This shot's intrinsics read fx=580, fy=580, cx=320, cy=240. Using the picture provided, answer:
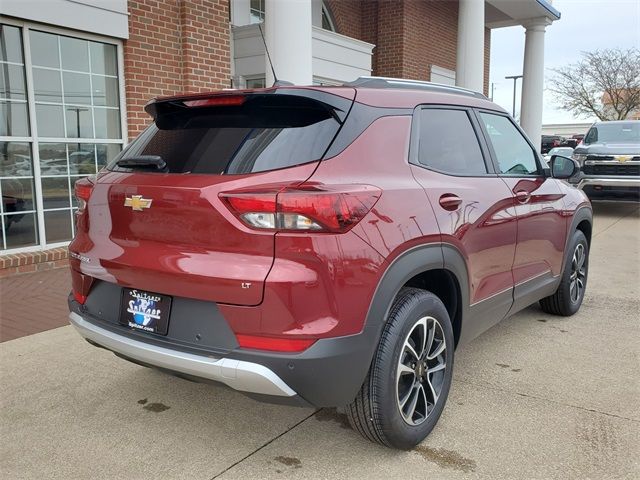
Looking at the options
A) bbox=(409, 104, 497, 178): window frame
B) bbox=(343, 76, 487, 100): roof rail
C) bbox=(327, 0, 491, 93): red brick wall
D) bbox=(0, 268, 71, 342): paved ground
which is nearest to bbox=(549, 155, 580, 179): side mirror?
bbox=(409, 104, 497, 178): window frame

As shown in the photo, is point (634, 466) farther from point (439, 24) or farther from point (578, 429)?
point (439, 24)

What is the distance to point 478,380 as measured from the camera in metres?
3.72

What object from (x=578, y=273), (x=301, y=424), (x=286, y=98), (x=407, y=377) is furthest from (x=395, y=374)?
(x=578, y=273)

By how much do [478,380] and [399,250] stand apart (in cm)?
154

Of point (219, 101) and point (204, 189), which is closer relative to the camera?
point (204, 189)

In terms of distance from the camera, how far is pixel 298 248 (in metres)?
2.33

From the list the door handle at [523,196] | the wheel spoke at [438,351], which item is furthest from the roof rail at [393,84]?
the wheel spoke at [438,351]

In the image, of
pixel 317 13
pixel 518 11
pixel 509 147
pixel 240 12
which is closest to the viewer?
pixel 509 147

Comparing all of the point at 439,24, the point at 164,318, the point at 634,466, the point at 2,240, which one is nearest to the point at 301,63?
the point at 2,240

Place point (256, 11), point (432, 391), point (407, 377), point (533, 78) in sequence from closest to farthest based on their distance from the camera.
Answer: point (407, 377) < point (432, 391) < point (256, 11) < point (533, 78)

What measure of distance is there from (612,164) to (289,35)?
7.98 meters

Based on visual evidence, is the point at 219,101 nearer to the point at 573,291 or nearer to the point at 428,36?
the point at 573,291

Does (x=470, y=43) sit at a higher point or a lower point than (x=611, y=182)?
higher

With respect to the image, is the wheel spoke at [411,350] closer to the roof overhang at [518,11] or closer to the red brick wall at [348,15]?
the red brick wall at [348,15]
